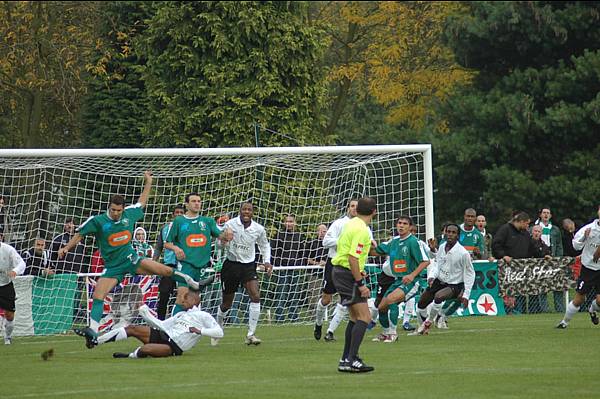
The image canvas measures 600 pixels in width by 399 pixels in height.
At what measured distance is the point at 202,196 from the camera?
23391 millimetres

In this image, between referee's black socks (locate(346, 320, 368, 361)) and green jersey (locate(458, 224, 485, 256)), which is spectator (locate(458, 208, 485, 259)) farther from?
referee's black socks (locate(346, 320, 368, 361))

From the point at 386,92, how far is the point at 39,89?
43.0ft

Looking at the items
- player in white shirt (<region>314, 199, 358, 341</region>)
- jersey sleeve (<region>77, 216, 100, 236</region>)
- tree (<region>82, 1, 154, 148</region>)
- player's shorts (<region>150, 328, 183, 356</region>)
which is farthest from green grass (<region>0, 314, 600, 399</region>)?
tree (<region>82, 1, 154, 148</region>)

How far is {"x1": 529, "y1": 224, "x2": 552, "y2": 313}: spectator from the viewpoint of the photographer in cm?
2481

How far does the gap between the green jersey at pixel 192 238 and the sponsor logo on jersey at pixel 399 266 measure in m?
2.95

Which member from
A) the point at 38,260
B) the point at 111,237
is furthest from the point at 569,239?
the point at 111,237

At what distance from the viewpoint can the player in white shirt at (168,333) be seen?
1489 centimetres

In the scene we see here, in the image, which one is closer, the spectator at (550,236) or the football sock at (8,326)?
the football sock at (8,326)

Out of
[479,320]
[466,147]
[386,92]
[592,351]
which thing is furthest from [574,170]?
[592,351]

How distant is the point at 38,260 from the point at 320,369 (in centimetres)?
978

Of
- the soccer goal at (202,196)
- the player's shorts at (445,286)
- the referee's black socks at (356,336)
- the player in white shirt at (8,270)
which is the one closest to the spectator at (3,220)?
the soccer goal at (202,196)

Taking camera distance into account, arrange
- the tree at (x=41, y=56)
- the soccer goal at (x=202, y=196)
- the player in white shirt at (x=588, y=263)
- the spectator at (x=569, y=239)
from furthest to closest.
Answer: the tree at (x=41, y=56)
the spectator at (x=569, y=239)
the soccer goal at (x=202, y=196)
the player in white shirt at (x=588, y=263)

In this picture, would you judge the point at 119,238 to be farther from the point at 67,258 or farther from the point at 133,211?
the point at 67,258

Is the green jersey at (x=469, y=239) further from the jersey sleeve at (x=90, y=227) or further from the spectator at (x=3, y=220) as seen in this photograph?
the spectator at (x=3, y=220)
